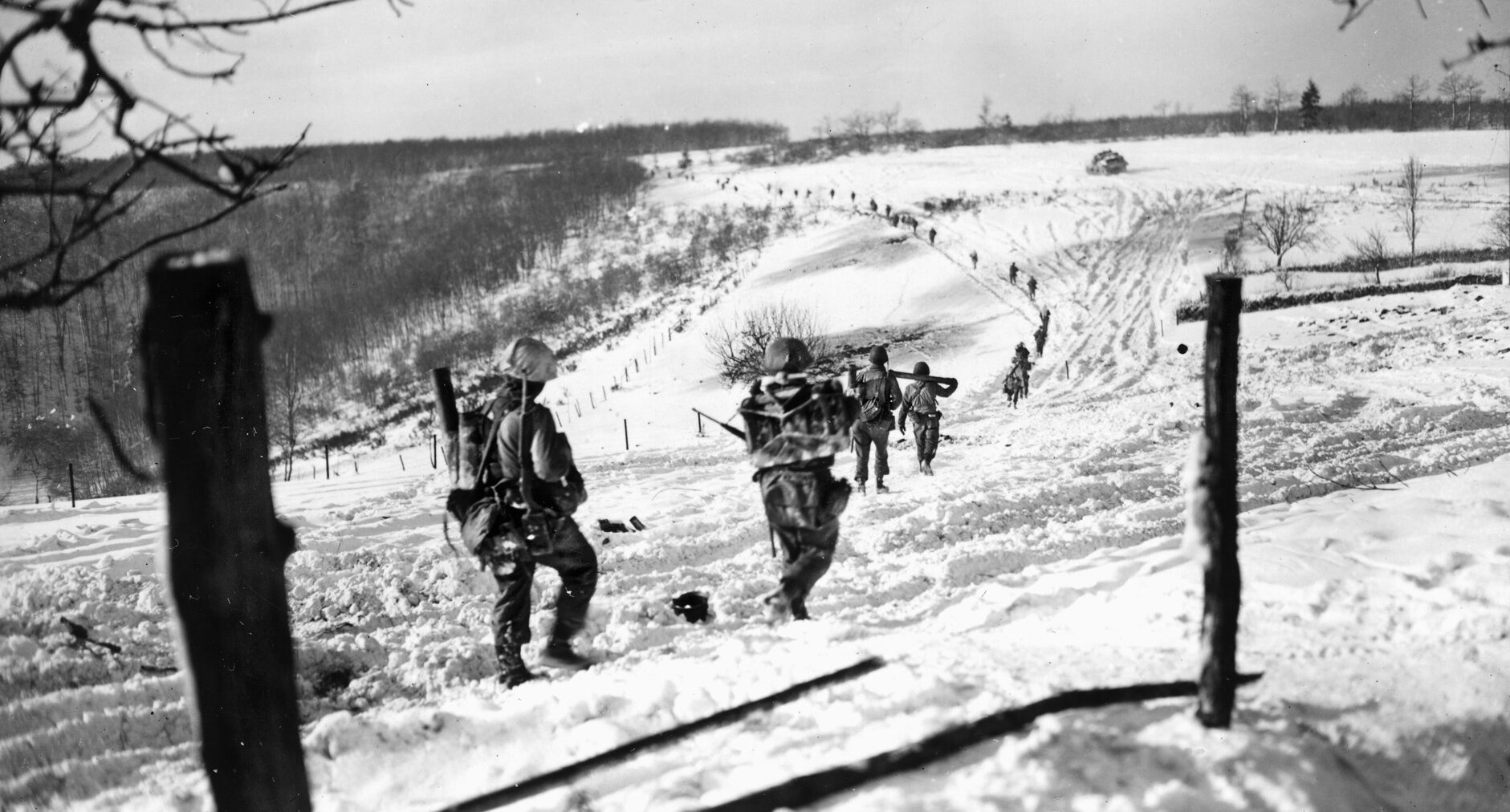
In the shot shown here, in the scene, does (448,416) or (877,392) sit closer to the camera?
(448,416)

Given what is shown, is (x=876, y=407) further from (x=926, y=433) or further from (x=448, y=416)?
(x=448, y=416)

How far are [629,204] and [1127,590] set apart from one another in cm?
956

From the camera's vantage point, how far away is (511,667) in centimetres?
432

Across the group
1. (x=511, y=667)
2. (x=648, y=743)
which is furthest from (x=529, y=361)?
(x=648, y=743)

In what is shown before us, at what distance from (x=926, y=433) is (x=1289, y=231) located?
21.1 feet

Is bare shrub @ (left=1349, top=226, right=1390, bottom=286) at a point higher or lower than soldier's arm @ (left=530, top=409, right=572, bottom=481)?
higher

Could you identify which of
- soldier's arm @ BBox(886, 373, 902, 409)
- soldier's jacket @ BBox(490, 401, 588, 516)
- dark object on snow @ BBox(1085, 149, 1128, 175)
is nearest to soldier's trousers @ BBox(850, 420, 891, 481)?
soldier's arm @ BBox(886, 373, 902, 409)

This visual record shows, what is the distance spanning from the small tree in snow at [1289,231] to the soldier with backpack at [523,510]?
9.86 m

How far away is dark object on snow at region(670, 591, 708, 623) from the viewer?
5.29 meters

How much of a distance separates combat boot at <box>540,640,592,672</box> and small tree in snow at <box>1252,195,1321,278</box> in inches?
391

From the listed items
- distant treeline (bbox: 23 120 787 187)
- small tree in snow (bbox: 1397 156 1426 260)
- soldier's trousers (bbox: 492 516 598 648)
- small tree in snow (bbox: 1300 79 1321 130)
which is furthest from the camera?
small tree in snow (bbox: 1397 156 1426 260)

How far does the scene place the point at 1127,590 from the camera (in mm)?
4887

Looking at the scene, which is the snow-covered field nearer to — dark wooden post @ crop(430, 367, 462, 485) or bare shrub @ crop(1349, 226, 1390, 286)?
bare shrub @ crop(1349, 226, 1390, 286)

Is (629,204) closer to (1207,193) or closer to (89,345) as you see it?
(89,345)
